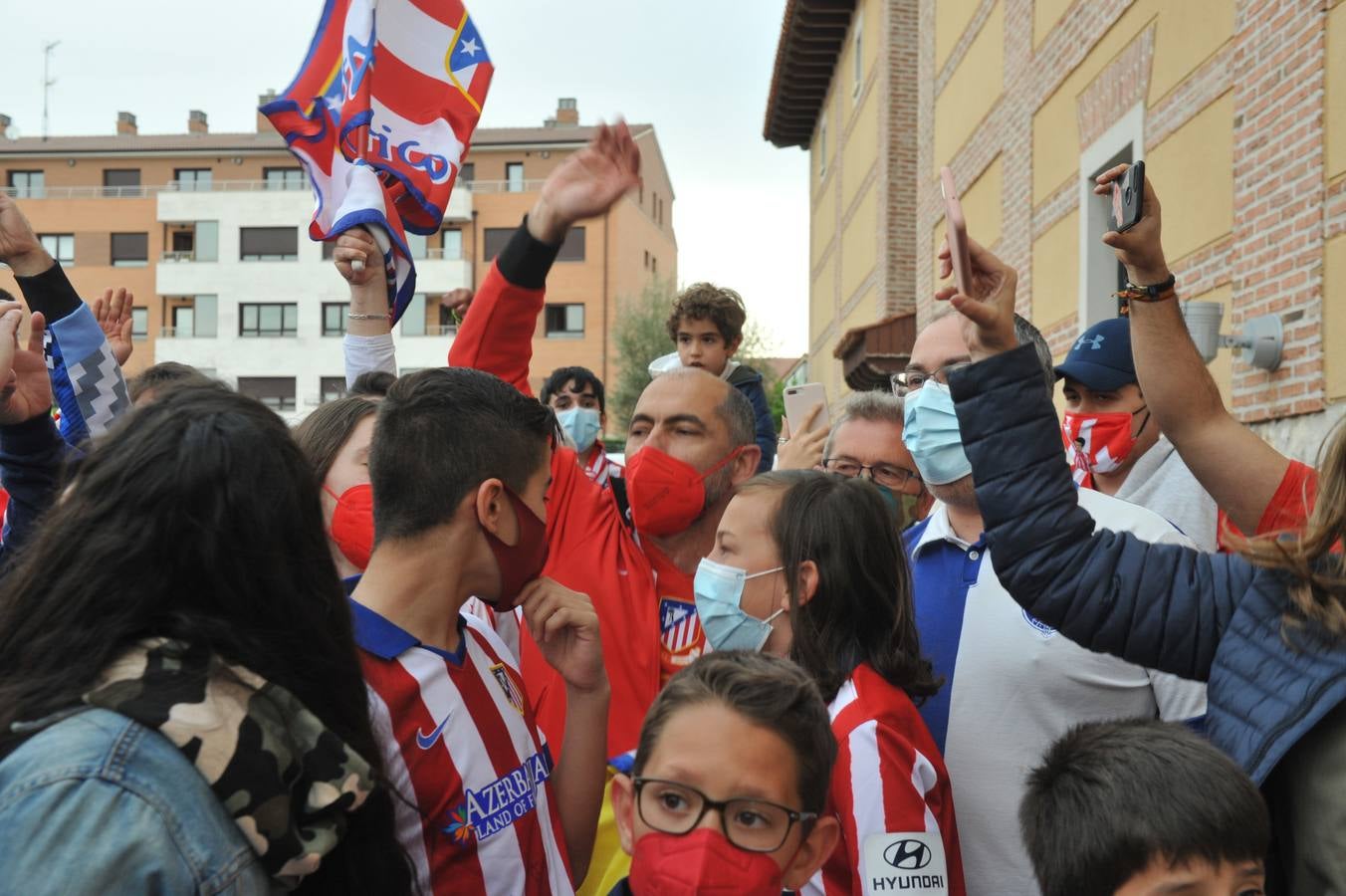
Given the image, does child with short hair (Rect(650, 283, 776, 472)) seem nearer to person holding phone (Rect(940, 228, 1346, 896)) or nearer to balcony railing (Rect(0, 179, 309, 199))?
person holding phone (Rect(940, 228, 1346, 896))

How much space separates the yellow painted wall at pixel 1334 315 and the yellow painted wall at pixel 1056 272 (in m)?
3.81

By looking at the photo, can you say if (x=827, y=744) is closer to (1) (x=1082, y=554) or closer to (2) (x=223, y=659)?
(1) (x=1082, y=554)

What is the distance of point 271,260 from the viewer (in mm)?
52281

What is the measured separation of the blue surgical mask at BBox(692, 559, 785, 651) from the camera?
3.03 m

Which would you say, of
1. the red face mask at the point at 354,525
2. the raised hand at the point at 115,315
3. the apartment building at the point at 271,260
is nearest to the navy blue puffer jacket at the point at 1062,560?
the red face mask at the point at 354,525

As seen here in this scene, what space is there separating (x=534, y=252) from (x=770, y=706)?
1751 mm

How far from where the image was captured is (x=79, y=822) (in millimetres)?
1405

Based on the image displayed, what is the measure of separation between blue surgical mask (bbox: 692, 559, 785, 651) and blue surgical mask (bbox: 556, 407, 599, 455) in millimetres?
3048

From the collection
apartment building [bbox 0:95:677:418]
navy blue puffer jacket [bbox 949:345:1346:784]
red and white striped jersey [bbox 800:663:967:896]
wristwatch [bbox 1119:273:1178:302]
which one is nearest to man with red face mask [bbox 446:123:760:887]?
red and white striped jersey [bbox 800:663:967:896]

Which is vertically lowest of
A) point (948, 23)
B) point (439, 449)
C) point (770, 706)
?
point (770, 706)

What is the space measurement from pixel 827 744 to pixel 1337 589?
871 mm

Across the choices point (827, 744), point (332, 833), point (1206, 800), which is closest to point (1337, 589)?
point (1206, 800)

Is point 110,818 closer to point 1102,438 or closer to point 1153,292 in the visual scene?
point 1153,292

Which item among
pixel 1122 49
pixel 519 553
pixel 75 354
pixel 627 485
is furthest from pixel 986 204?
pixel 519 553
